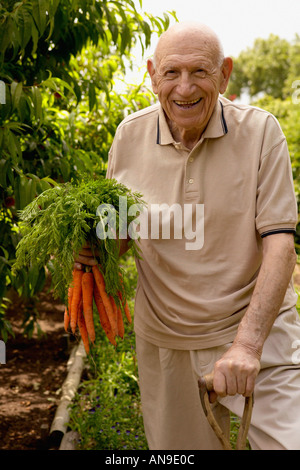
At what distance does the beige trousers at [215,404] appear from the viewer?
6.55ft

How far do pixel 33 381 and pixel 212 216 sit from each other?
2914mm

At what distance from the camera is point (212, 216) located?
219 cm

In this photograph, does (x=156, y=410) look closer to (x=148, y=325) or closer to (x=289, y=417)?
(x=148, y=325)

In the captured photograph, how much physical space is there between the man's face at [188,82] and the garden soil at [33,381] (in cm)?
139

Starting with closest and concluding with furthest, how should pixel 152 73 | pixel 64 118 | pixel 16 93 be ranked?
pixel 152 73 < pixel 16 93 < pixel 64 118

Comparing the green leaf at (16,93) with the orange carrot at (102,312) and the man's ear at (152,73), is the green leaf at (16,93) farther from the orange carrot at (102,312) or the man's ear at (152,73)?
the orange carrot at (102,312)

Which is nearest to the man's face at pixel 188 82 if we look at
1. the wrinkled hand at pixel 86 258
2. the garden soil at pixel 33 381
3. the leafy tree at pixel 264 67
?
the wrinkled hand at pixel 86 258

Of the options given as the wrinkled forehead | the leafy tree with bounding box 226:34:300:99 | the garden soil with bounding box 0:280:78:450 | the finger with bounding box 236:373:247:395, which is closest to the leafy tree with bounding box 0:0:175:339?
the wrinkled forehead

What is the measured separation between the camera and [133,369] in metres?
4.19

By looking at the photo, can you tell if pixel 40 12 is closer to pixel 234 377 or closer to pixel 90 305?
pixel 90 305

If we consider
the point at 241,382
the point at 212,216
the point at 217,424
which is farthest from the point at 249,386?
the point at 212,216

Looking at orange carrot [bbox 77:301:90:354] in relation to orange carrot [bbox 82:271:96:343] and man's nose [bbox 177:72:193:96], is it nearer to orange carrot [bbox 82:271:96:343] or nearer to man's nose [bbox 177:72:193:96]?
orange carrot [bbox 82:271:96:343]

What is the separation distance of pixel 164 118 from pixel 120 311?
30.0 inches
